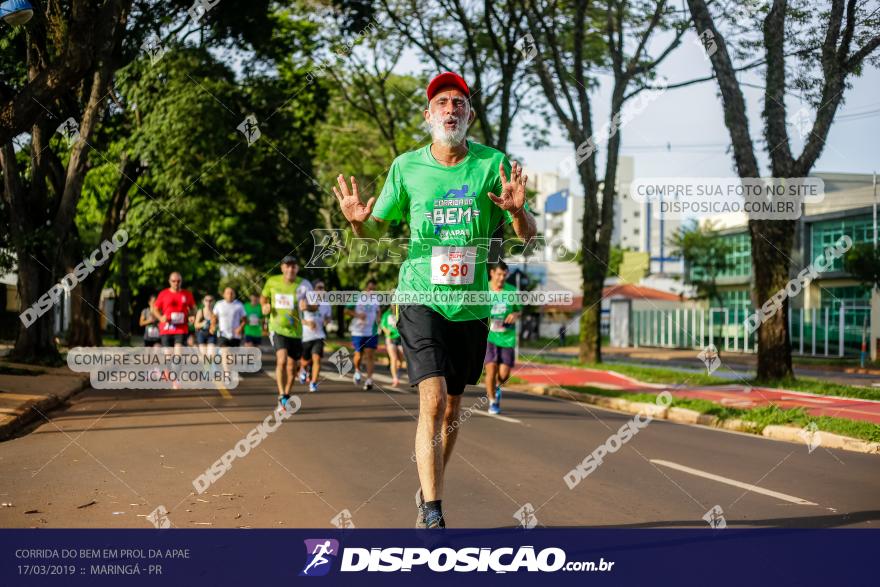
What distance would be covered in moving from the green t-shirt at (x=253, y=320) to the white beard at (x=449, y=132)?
52.8ft

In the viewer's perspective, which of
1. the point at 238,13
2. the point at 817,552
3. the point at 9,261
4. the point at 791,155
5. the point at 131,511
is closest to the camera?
the point at 817,552

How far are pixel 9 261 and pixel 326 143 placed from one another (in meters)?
22.9

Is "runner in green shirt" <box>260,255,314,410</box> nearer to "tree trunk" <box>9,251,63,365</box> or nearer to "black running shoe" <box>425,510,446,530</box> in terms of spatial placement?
"black running shoe" <box>425,510,446,530</box>

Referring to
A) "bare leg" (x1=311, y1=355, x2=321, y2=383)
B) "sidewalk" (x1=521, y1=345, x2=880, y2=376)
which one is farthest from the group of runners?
"sidewalk" (x1=521, y1=345, x2=880, y2=376)

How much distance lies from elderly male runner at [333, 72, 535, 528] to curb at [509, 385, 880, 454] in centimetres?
672

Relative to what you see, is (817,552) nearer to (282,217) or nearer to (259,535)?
(259,535)

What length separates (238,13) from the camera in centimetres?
2388

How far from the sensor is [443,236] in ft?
16.4

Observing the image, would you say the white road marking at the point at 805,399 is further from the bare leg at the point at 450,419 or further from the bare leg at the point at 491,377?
the bare leg at the point at 450,419

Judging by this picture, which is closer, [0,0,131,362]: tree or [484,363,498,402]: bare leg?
[484,363,498,402]: bare leg

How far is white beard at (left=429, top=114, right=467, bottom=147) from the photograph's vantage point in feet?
Answer: 16.4

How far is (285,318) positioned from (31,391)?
4180 millimetres

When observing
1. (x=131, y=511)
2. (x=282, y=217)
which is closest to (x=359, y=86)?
(x=282, y=217)

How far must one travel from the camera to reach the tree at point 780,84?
50.6 ft
